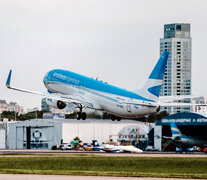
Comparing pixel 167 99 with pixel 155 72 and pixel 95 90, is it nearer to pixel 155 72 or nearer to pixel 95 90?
pixel 155 72

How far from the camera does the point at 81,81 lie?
10388 centimetres

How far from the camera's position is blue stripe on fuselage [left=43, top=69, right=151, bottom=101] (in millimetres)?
96787

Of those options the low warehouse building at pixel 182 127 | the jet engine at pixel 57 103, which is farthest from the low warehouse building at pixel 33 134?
the jet engine at pixel 57 103

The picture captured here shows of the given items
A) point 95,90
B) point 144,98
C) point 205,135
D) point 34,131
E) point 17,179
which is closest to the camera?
point 17,179

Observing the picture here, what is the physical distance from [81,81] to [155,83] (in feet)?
49.9

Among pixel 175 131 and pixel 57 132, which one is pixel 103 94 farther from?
pixel 57 132

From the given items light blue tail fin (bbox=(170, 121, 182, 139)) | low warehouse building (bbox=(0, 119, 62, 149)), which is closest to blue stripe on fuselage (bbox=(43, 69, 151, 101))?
light blue tail fin (bbox=(170, 121, 182, 139))

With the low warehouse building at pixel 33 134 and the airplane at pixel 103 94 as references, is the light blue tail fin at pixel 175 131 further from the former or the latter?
the low warehouse building at pixel 33 134

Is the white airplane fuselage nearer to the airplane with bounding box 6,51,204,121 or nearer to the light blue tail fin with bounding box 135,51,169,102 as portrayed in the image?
the airplane with bounding box 6,51,204,121

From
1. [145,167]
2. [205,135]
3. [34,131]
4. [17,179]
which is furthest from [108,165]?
[34,131]

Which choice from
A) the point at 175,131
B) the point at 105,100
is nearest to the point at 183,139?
the point at 175,131

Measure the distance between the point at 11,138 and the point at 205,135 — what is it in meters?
58.0

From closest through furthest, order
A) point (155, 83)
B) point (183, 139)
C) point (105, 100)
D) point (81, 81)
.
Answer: point (155, 83)
point (105, 100)
point (81, 81)
point (183, 139)

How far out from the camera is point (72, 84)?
344 feet
